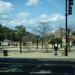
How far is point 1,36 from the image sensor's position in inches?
5034

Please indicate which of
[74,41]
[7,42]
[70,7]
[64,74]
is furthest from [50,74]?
[7,42]

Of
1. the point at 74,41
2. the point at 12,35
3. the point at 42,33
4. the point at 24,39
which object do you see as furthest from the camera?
the point at 12,35

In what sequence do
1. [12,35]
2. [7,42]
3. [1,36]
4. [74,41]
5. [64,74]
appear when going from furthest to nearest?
[12,35] → [7,42] → [74,41] → [1,36] → [64,74]

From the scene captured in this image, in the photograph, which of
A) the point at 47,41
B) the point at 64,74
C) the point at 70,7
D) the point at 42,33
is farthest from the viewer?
Result: the point at 47,41

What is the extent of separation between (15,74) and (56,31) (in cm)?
9145

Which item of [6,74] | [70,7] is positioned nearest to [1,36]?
[70,7]

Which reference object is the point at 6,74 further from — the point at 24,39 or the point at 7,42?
the point at 7,42

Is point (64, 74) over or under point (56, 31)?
under

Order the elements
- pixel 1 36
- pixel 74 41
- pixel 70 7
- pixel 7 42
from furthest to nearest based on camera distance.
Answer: pixel 7 42
pixel 74 41
pixel 1 36
pixel 70 7

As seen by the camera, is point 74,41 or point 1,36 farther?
point 74,41

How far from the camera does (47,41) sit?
82.4 meters

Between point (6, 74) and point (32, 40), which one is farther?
point (32, 40)

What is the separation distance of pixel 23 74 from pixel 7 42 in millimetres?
139131

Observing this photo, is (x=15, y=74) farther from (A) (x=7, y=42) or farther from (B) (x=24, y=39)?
(A) (x=7, y=42)
